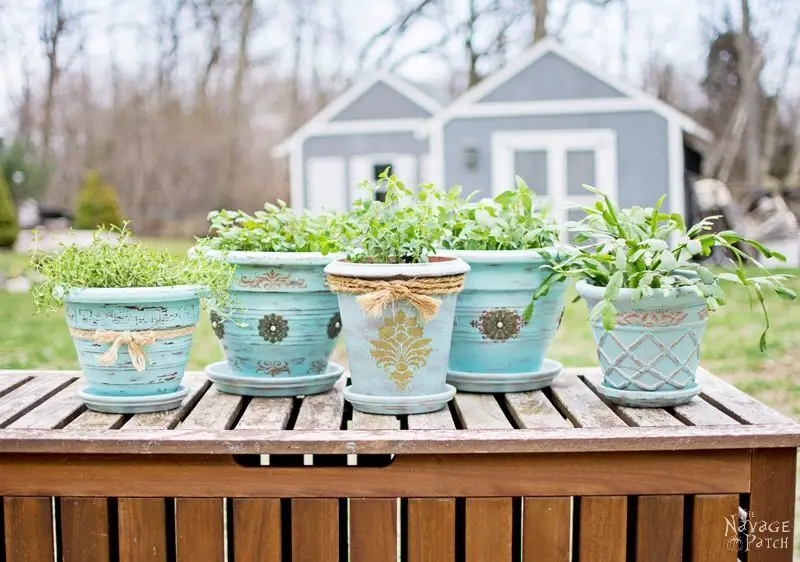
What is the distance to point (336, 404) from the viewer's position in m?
1.83

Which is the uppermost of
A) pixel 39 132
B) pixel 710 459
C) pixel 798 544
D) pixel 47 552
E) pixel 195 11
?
pixel 195 11

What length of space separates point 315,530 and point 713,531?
0.70 metres

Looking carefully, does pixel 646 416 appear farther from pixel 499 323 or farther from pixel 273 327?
pixel 273 327

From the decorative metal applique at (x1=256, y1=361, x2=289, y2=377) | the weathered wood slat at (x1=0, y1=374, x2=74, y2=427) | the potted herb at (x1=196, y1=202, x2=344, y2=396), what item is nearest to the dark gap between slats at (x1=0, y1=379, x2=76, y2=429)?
the weathered wood slat at (x1=0, y1=374, x2=74, y2=427)

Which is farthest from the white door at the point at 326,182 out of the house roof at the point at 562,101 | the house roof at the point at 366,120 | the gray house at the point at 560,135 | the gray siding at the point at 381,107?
the house roof at the point at 562,101

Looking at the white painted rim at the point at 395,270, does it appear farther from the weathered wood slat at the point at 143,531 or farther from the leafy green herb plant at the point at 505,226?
the weathered wood slat at the point at 143,531

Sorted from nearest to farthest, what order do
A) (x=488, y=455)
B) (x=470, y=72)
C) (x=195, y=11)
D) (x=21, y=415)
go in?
(x=488, y=455)
(x=21, y=415)
(x=470, y=72)
(x=195, y=11)

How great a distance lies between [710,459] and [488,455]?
39cm

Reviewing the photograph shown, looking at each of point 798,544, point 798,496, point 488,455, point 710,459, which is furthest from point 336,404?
point 798,496

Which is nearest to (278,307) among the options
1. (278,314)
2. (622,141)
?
(278,314)

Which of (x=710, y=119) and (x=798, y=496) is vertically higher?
(x=710, y=119)

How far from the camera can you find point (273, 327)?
6.07 ft

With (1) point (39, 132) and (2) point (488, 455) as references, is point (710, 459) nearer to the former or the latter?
(2) point (488, 455)

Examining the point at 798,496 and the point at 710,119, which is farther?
the point at 710,119
